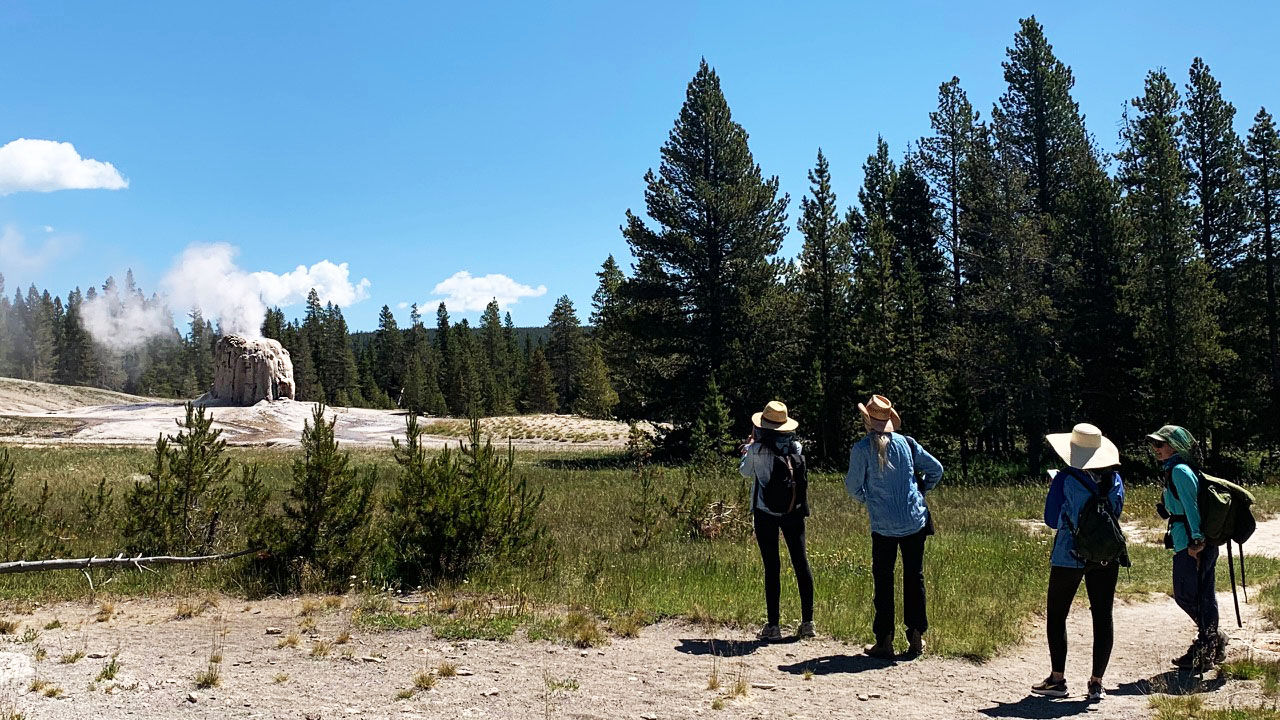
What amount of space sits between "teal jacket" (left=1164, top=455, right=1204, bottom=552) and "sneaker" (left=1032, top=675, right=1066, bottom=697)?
1411 millimetres

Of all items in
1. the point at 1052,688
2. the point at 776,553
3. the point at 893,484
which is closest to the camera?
the point at 1052,688

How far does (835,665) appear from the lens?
604 centimetres

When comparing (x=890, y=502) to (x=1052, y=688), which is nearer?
(x=1052, y=688)

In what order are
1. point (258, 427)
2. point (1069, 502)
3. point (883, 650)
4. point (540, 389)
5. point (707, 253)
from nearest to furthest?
point (1069, 502), point (883, 650), point (707, 253), point (258, 427), point (540, 389)

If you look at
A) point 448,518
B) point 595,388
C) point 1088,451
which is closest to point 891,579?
point 1088,451

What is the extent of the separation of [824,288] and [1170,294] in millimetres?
12011

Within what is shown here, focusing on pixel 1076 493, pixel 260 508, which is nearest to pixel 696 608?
pixel 1076 493

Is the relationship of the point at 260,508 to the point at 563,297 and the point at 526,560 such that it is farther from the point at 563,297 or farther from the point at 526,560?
the point at 563,297

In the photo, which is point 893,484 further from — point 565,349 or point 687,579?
point 565,349

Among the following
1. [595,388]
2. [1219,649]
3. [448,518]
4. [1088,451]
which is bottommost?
[1219,649]

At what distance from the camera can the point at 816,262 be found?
3266cm

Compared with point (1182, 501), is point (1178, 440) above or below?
above

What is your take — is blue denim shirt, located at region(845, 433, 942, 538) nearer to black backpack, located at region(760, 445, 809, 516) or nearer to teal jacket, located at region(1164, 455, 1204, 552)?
black backpack, located at region(760, 445, 809, 516)

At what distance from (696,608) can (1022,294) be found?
69.1 feet
